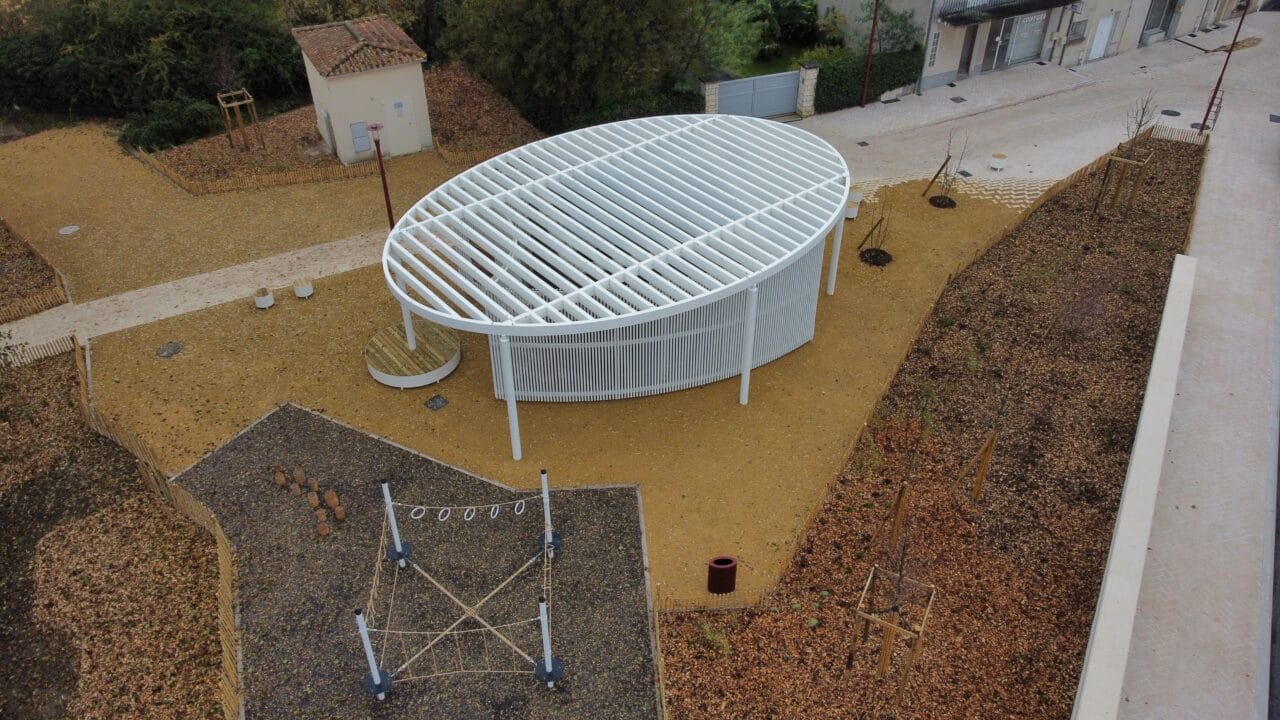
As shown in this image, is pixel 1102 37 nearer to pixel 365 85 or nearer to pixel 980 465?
pixel 980 465

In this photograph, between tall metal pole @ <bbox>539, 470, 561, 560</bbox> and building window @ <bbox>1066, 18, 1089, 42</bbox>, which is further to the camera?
building window @ <bbox>1066, 18, 1089, 42</bbox>

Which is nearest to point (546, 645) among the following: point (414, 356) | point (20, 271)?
point (414, 356)

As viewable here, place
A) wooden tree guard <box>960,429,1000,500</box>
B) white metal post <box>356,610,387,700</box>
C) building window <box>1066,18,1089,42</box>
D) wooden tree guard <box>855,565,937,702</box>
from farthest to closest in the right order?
building window <box>1066,18,1089,42</box> < wooden tree guard <box>960,429,1000,500</box> < wooden tree guard <box>855,565,937,702</box> < white metal post <box>356,610,387,700</box>

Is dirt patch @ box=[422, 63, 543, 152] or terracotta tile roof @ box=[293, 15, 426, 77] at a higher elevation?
terracotta tile roof @ box=[293, 15, 426, 77]

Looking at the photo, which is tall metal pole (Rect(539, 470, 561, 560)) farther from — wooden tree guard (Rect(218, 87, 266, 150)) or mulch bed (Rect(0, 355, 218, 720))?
wooden tree guard (Rect(218, 87, 266, 150))

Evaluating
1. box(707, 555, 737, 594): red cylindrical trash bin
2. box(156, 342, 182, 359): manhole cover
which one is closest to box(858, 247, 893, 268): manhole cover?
box(707, 555, 737, 594): red cylindrical trash bin

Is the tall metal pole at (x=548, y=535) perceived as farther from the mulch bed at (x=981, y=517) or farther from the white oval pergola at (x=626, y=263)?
the mulch bed at (x=981, y=517)

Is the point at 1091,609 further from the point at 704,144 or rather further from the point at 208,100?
the point at 208,100
